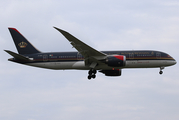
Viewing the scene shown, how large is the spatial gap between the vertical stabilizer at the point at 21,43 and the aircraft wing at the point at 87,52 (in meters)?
9.61

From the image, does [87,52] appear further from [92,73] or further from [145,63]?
[145,63]

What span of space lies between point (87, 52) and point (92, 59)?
167 centimetres

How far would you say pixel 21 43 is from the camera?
53.2 m

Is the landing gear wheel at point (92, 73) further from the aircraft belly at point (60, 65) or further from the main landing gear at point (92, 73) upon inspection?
the aircraft belly at point (60, 65)

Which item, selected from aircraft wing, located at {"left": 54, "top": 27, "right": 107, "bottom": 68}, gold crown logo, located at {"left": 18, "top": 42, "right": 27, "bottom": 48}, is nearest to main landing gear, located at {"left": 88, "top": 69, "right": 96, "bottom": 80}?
aircraft wing, located at {"left": 54, "top": 27, "right": 107, "bottom": 68}

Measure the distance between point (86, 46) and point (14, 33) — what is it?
15.6 metres

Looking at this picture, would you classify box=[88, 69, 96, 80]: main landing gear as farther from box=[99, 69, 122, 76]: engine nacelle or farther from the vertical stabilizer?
the vertical stabilizer

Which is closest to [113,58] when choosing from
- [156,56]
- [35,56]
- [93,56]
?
[93,56]

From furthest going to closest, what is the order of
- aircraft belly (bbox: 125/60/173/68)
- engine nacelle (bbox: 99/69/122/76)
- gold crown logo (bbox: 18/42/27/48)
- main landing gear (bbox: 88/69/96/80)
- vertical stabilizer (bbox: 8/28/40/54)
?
engine nacelle (bbox: 99/69/122/76)
gold crown logo (bbox: 18/42/27/48)
vertical stabilizer (bbox: 8/28/40/54)
main landing gear (bbox: 88/69/96/80)
aircraft belly (bbox: 125/60/173/68)

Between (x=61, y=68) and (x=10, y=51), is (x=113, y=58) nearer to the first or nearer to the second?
(x=61, y=68)

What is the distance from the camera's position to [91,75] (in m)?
49.8

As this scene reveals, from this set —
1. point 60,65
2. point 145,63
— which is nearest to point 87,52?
point 60,65

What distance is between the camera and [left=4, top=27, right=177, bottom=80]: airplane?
4594 cm

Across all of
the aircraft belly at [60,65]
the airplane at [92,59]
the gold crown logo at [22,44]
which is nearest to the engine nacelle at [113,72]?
the airplane at [92,59]
